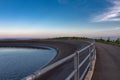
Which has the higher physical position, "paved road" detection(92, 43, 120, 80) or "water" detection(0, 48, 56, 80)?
"paved road" detection(92, 43, 120, 80)

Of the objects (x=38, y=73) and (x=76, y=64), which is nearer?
(x=38, y=73)

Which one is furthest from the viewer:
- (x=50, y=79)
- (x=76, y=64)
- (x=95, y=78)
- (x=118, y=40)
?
(x=118, y=40)

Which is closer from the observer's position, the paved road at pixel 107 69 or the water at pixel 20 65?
the paved road at pixel 107 69

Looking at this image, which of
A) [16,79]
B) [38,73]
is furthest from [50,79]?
[38,73]

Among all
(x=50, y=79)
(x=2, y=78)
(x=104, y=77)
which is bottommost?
(x=2, y=78)

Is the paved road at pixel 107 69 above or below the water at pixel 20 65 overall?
above

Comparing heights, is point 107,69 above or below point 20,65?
above

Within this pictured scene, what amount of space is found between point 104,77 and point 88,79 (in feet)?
4.42

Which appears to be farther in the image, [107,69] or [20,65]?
[20,65]

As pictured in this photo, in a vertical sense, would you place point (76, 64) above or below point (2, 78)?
above

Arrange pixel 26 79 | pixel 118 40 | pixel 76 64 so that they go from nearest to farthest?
pixel 26 79 < pixel 76 64 < pixel 118 40

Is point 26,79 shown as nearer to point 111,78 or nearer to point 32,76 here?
point 32,76

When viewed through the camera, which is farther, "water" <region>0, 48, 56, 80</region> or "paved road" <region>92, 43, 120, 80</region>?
"water" <region>0, 48, 56, 80</region>

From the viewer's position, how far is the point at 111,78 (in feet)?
33.6
